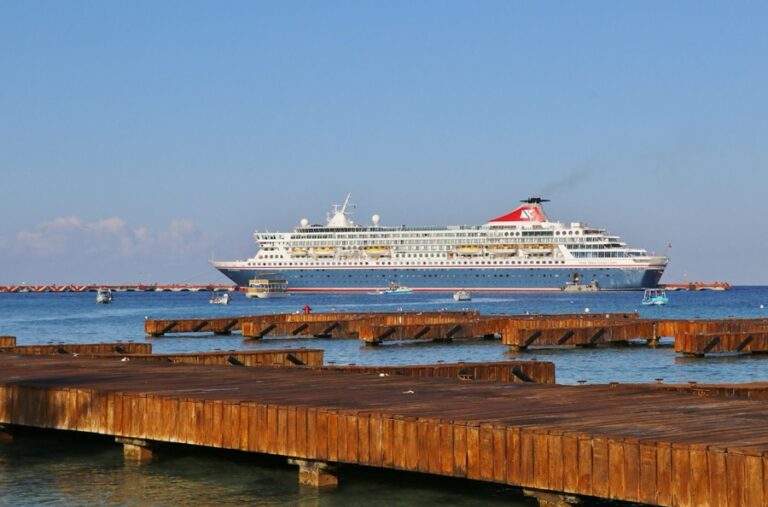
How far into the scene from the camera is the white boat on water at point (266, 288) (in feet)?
421

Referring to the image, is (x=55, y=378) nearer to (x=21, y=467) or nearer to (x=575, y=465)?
(x=21, y=467)

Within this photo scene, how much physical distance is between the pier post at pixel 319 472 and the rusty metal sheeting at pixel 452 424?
431 mm

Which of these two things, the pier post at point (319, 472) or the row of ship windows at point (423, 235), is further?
the row of ship windows at point (423, 235)

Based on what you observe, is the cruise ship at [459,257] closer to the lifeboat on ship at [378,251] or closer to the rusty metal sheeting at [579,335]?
the lifeboat on ship at [378,251]

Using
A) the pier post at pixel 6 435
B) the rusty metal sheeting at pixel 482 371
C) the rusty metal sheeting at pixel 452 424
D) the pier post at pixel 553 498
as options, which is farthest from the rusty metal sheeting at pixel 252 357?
the pier post at pixel 553 498

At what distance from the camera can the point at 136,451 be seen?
16562mm

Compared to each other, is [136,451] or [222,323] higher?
[222,323]

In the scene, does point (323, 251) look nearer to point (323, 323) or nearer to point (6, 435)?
point (323, 323)

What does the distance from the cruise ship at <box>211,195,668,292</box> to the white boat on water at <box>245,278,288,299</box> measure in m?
3.86

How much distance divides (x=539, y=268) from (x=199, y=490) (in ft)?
372

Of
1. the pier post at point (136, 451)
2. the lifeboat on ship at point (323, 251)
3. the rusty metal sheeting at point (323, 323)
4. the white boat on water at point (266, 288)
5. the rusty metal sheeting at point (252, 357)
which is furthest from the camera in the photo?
the lifeboat on ship at point (323, 251)

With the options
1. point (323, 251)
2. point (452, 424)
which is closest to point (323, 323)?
point (452, 424)

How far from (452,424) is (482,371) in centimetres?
970

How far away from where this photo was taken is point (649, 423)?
12711 mm
